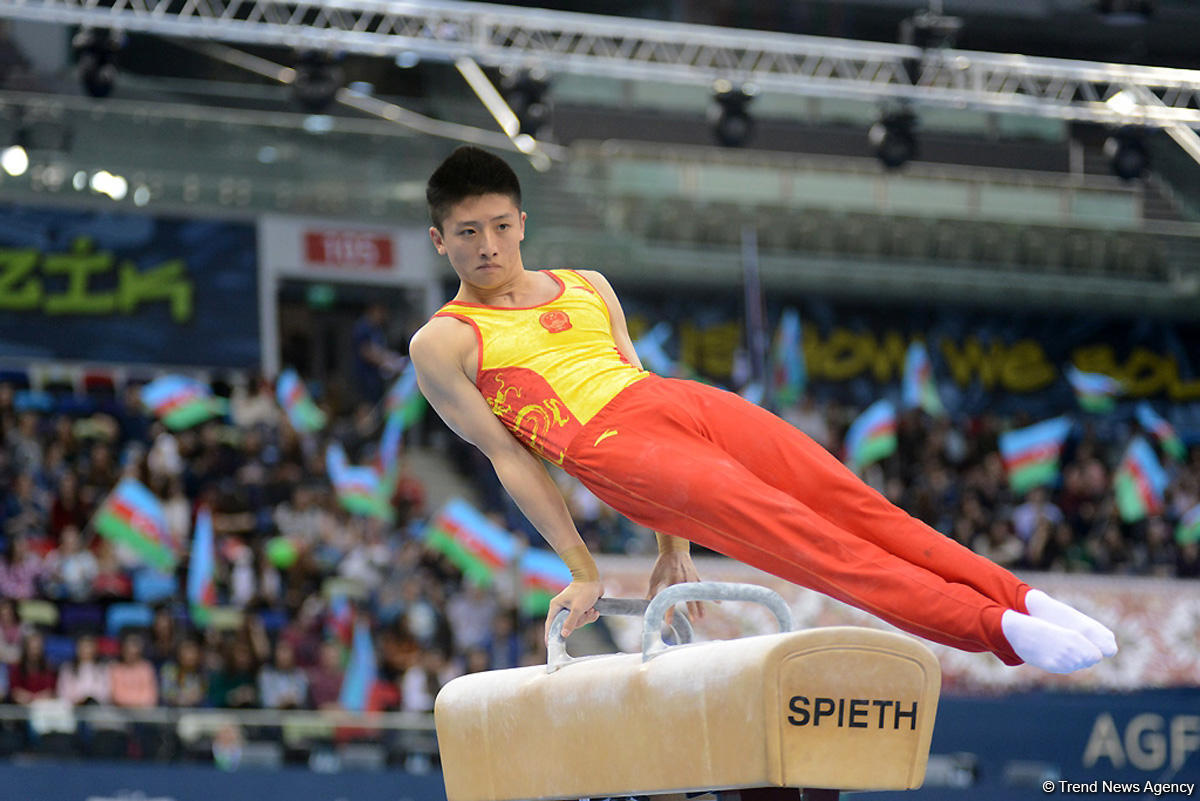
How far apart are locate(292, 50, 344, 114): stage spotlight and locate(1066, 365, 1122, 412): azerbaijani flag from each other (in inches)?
360

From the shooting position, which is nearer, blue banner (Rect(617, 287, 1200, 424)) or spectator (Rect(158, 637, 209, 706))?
spectator (Rect(158, 637, 209, 706))

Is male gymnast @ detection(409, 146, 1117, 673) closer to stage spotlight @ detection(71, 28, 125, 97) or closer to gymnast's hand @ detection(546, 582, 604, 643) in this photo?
gymnast's hand @ detection(546, 582, 604, 643)

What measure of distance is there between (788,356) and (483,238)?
1176 centimetres

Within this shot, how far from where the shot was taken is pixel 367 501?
11148 mm

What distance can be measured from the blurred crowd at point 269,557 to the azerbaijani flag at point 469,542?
0.37 feet

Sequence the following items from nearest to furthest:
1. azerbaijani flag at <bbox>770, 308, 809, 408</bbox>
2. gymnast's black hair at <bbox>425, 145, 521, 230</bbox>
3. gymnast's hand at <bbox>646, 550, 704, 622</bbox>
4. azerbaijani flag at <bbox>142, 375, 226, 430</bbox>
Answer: gymnast's black hair at <bbox>425, 145, 521, 230</bbox>, gymnast's hand at <bbox>646, 550, 704, 622</bbox>, azerbaijani flag at <bbox>142, 375, 226, 430</bbox>, azerbaijani flag at <bbox>770, 308, 809, 408</bbox>

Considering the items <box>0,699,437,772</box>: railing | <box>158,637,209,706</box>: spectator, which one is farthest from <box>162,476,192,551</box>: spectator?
<box>0,699,437,772</box>: railing

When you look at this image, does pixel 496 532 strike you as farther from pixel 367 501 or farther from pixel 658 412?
pixel 658 412

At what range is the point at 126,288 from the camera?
13.1 m

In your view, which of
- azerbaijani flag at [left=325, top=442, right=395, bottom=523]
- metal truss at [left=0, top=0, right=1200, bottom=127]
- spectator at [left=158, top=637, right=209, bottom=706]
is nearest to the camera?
metal truss at [left=0, top=0, right=1200, bottom=127]

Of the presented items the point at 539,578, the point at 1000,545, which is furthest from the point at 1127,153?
the point at 539,578

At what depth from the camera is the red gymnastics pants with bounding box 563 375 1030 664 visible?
2.90m

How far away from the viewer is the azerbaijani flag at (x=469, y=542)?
10.6 meters

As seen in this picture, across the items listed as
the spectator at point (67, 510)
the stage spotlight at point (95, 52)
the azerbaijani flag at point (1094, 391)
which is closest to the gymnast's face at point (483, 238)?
the stage spotlight at point (95, 52)
